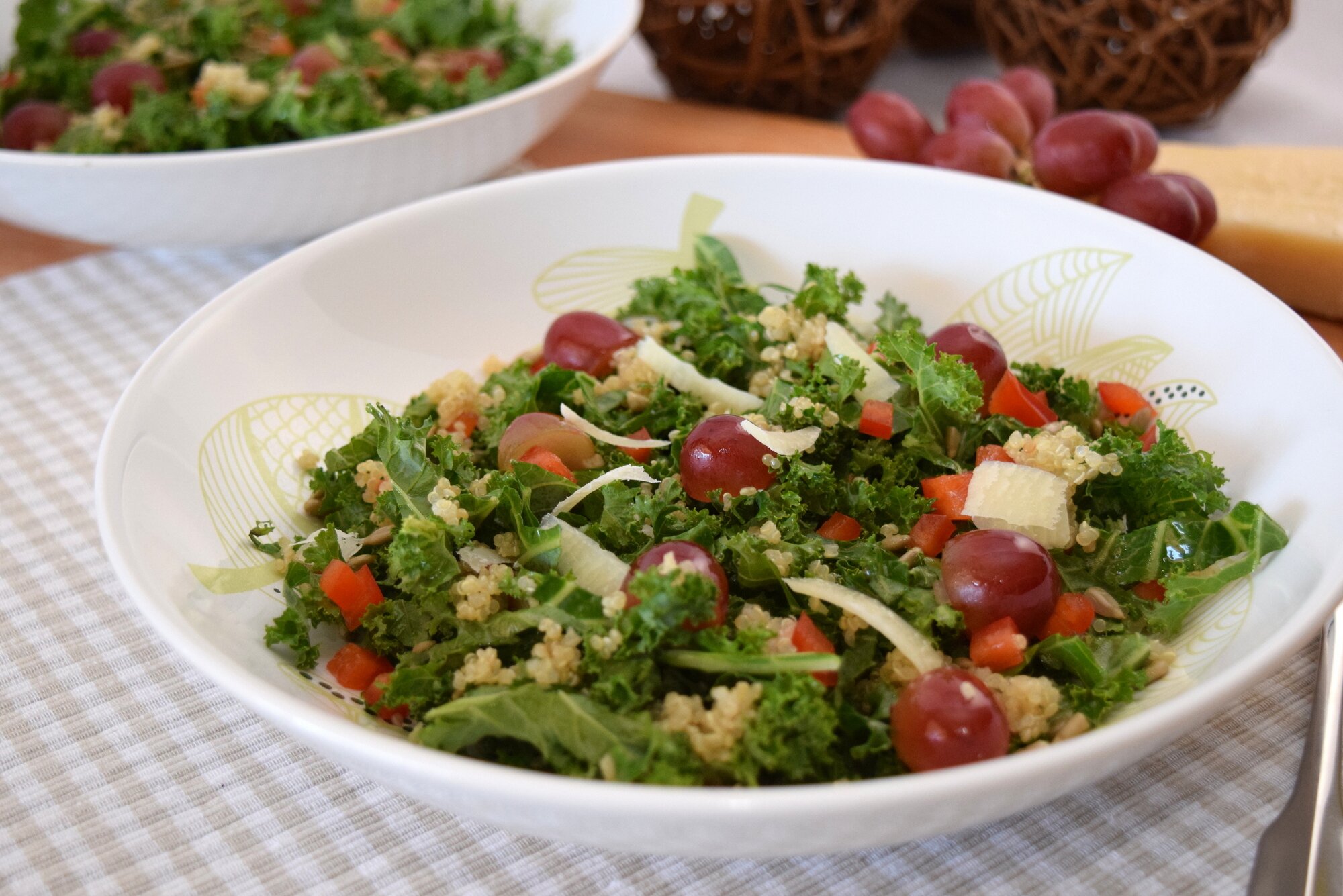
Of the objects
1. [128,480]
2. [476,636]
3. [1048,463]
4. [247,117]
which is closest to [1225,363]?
[1048,463]

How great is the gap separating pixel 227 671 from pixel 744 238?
4.64 feet

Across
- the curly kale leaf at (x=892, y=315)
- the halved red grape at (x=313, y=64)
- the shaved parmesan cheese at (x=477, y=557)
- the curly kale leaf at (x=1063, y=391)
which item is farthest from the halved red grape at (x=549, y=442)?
the halved red grape at (x=313, y=64)

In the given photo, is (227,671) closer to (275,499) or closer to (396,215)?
(275,499)

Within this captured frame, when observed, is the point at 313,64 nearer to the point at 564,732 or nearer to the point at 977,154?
the point at 977,154

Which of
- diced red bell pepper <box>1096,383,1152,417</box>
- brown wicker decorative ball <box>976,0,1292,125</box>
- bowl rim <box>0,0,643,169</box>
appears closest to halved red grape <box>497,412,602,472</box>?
diced red bell pepper <box>1096,383,1152,417</box>

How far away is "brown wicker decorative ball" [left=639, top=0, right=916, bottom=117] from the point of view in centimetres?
337

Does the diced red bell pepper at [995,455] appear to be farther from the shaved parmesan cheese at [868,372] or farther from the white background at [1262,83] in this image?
the white background at [1262,83]

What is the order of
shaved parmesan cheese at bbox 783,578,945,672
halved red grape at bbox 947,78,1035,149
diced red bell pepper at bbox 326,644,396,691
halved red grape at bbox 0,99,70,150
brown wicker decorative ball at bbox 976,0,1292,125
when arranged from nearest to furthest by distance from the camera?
shaved parmesan cheese at bbox 783,578,945,672, diced red bell pepper at bbox 326,644,396,691, halved red grape at bbox 947,78,1035,149, halved red grape at bbox 0,99,70,150, brown wicker decorative ball at bbox 976,0,1292,125

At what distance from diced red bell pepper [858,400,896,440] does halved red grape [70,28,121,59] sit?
238cm

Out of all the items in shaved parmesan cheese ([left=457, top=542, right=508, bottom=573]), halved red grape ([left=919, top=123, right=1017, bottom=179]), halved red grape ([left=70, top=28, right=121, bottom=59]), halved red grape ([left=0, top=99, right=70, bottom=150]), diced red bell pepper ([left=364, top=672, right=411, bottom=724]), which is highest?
halved red grape ([left=919, top=123, right=1017, bottom=179])

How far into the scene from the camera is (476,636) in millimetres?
1381

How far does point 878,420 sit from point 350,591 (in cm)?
78

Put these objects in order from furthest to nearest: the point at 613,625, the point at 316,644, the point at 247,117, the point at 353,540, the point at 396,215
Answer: the point at 247,117, the point at 396,215, the point at 353,540, the point at 316,644, the point at 613,625

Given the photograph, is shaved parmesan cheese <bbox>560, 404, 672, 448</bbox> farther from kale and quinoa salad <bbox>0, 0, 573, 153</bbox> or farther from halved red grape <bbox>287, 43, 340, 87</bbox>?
halved red grape <bbox>287, 43, 340, 87</bbox>
